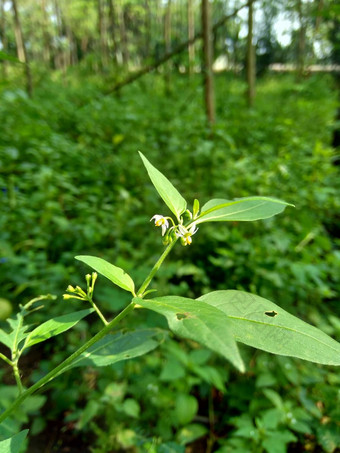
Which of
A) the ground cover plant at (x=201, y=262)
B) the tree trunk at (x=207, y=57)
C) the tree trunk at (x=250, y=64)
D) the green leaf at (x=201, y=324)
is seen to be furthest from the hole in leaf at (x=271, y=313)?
the tree trunk at (x=250, y=64)

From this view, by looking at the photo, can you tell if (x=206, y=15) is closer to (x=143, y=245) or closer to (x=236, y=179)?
(x=236, y=179)

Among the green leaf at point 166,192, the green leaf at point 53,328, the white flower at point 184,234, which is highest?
the green leaf at point 166,192

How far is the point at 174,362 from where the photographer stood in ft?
4.76

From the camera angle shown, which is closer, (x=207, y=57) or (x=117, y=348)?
(x=117, y=348)

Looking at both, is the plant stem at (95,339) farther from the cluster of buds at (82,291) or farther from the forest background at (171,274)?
the forest background at (171,274)

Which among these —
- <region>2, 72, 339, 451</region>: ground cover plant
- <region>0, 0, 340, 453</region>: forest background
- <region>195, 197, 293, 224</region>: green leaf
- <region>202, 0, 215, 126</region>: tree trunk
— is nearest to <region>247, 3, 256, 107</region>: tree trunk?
<region>202, 0, 215, 126</region>: tree trunk

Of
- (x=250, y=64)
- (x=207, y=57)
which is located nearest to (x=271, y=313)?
(x=207, y=57)

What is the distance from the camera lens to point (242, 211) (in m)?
0.52

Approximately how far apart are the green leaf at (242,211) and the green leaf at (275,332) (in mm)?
115

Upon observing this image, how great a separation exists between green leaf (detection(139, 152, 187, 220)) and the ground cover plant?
1029 mm

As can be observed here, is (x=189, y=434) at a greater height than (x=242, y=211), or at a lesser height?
lesser

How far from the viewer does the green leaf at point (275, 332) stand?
39cm

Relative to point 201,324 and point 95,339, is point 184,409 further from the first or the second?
point 201,324

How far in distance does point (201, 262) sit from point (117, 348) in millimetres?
1486
